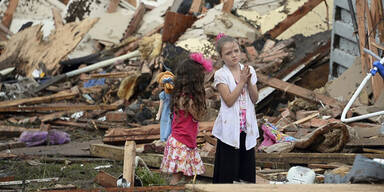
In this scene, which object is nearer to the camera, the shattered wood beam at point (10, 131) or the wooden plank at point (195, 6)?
the shattered wood beam at point (10, 131)

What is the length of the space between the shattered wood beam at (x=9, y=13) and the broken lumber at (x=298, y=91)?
10.9 meters

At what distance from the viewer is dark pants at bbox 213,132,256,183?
19.2ft

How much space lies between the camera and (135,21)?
693 inches

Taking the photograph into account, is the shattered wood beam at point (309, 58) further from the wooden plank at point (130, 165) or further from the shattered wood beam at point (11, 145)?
the wooden plank at point (130, 165)

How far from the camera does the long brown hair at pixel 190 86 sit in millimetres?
6340

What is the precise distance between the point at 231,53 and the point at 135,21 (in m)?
12.0

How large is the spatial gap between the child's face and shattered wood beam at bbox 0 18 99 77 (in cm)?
1048

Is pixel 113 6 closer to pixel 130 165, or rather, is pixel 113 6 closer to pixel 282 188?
pixel 130 165

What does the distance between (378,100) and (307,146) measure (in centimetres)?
176

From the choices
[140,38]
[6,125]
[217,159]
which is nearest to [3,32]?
[140,38]

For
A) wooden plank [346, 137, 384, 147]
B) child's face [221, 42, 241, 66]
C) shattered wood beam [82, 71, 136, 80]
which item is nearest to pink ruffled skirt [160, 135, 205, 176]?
child's face [221, 42, 241, 66]

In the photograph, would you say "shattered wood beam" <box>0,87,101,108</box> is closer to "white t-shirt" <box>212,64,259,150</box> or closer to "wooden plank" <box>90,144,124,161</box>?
"wooden plank" <box>90,144,124,161</box>

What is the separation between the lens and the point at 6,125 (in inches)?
482

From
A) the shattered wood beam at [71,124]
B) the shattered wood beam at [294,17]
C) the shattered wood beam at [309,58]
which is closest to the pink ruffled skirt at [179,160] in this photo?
the shattered wood beam at [309,58]
